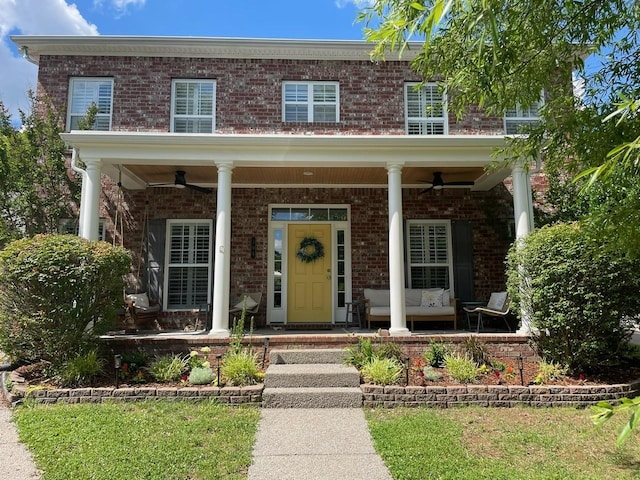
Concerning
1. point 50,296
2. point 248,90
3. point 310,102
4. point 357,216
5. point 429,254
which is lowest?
point 50,296

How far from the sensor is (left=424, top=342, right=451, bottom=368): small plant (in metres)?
6.04

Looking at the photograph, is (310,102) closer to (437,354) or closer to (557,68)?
(557,68)

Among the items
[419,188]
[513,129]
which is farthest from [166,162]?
[513,129]

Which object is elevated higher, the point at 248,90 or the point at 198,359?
the point at 248,90

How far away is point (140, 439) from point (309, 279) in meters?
Result: 5.65

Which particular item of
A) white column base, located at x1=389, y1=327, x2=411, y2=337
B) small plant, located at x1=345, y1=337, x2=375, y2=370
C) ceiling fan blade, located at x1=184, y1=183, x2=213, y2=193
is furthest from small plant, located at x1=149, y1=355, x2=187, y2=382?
ceiling fan blade, located at x1=184, y1=183, x2=213, y2=193

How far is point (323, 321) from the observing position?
9.16 meters

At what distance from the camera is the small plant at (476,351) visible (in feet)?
20.0

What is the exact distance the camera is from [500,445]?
3857 mm

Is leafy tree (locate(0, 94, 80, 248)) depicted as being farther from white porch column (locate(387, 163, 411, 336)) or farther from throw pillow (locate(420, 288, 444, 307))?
throw pillow (locate(420, 288, 444, 307))

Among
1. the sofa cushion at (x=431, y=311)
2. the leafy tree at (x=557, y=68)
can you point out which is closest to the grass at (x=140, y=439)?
the leafy tree at (x=557, y=68)

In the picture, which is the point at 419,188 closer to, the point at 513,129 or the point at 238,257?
the point at 513,129

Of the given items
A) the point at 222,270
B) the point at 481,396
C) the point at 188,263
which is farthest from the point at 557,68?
the point at 188,263

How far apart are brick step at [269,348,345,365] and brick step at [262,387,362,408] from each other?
99 centimetres
